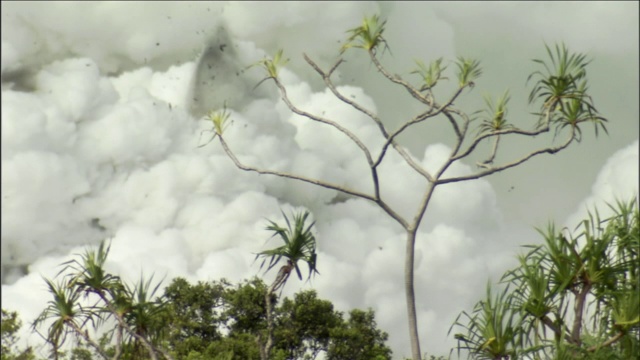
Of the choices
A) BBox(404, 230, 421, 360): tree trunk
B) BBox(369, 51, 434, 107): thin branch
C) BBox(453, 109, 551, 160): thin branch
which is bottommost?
BBox(404, 230, 421, 360): tree trunk

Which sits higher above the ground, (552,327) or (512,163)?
(512,163)

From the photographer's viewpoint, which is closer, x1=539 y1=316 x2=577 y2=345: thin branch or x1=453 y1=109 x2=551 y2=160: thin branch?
x1=539 y1=316 x2=577 y2=345: thin branch

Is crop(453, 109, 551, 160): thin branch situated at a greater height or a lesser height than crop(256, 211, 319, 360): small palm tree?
greater

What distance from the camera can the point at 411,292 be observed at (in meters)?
15.4

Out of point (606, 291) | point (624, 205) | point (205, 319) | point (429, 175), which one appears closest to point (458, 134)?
point (429, 175)

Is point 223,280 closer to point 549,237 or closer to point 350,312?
point 350,312

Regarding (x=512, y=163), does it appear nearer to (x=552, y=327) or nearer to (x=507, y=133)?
(x=507, y=133)

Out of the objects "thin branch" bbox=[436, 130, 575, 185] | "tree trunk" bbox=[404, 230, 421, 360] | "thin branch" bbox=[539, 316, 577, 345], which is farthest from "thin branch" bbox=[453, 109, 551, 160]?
"thin branch" bbox=[539, 316, 577, 345]

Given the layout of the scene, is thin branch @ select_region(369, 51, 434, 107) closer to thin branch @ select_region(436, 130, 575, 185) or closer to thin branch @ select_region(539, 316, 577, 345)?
thin branch @ select_region(436, 130, 575, 185)

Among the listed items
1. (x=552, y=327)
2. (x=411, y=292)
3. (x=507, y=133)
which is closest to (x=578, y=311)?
(x=552, y=327)

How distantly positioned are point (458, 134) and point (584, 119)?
2220 mm

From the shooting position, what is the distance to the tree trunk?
48.7ft

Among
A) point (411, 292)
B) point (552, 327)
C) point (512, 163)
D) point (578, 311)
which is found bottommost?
point (552, 327)

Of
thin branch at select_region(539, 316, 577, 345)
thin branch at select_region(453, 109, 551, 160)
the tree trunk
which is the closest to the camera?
thin branch at select_region(539, 316, 577, 345)
